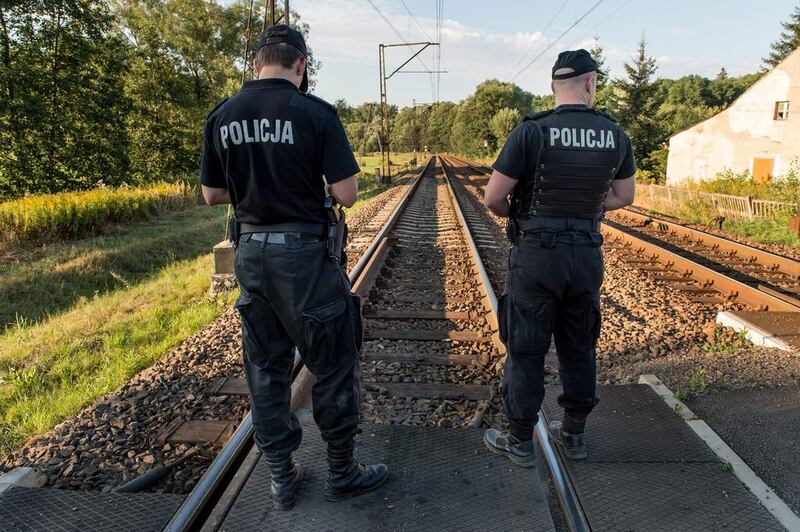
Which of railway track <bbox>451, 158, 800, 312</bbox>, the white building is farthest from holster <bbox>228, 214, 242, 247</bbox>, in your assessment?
the white building

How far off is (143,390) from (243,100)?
2684 millimetres

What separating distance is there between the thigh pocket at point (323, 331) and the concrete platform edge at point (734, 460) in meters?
2.18

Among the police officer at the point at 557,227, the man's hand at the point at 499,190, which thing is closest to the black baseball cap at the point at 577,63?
the police officer at the point at 557,227

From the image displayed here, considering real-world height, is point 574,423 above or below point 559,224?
below

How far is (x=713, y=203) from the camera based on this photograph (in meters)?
14.8

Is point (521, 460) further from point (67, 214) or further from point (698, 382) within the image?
point (67, 214)

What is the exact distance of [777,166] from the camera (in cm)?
2059

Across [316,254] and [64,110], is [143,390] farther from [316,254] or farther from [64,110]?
[64,110]

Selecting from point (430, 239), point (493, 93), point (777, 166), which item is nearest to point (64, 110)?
point (430, 239)

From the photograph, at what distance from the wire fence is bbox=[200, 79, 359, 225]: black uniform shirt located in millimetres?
13478

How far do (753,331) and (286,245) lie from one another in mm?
4652

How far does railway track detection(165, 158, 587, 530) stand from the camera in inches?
103

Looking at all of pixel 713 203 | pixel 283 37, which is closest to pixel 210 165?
pixel 283 37

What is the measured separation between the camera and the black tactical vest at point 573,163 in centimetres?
256
